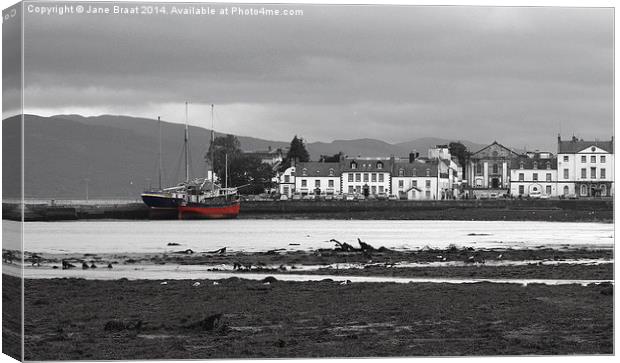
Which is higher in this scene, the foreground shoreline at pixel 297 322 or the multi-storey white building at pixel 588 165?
the multi-storey white building at pixel 588 165

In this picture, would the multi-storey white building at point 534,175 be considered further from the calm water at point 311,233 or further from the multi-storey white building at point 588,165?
the calm water at point 311,233

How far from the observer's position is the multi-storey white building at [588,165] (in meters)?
13.3

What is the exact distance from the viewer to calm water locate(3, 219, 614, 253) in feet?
43.9

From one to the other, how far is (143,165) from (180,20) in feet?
6.66

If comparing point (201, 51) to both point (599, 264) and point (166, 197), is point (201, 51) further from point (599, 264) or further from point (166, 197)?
point (599, 264)

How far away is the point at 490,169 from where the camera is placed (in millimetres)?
14719

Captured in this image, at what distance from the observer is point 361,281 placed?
50.4 feet

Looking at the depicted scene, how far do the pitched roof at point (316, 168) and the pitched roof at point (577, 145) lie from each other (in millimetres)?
2603

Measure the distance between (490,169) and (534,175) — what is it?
677 mm

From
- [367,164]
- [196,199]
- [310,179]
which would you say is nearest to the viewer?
[367,164]

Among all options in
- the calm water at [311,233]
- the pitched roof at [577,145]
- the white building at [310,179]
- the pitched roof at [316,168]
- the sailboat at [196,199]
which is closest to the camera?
the pitched roof at [577,145]

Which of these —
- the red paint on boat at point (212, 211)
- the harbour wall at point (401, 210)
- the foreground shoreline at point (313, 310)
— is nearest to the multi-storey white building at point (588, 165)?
the harbour wall at point (401, 210)

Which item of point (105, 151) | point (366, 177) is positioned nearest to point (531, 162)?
point (366, 177)

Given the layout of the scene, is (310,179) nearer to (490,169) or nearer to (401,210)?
(401,210)
